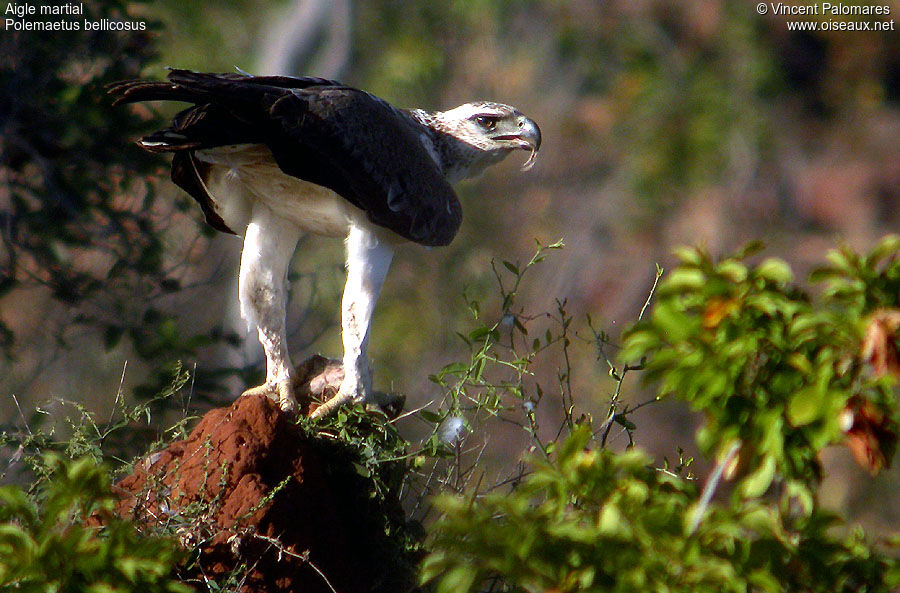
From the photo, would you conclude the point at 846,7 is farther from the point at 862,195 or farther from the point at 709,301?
the point at 709,301

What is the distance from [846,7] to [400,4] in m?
6.64

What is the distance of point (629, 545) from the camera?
6.35 feet

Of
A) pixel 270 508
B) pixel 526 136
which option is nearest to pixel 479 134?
pixel 526 136

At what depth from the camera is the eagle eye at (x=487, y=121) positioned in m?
4.11

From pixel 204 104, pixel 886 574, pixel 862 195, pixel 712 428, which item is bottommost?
pixel 862 195

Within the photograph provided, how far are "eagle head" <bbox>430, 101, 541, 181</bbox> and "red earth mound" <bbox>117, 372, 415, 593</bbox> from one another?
1370 millimetres

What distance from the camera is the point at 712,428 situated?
6.58ft

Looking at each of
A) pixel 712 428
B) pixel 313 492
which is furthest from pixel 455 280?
pixel 712 428

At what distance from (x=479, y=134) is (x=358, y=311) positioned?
108 centimetres

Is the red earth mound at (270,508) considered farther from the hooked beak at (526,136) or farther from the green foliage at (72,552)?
the hooked beak at (526,136)

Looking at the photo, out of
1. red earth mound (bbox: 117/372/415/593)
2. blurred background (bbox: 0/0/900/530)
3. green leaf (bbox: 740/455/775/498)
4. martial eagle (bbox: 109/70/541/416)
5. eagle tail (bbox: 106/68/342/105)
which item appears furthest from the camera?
blurred background (bbox: 0/0/900/530)

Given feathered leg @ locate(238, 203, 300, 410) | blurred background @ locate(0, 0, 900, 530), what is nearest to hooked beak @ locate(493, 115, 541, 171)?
feathered leg @ locate(238, 203, 300, 410)

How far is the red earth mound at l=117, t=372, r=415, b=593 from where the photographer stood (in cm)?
286

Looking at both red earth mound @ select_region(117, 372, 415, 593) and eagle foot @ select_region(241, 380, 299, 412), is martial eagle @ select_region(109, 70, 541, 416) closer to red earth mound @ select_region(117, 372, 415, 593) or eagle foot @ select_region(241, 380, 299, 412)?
eagle foot @ select_region(241, 380, 299, 412)
